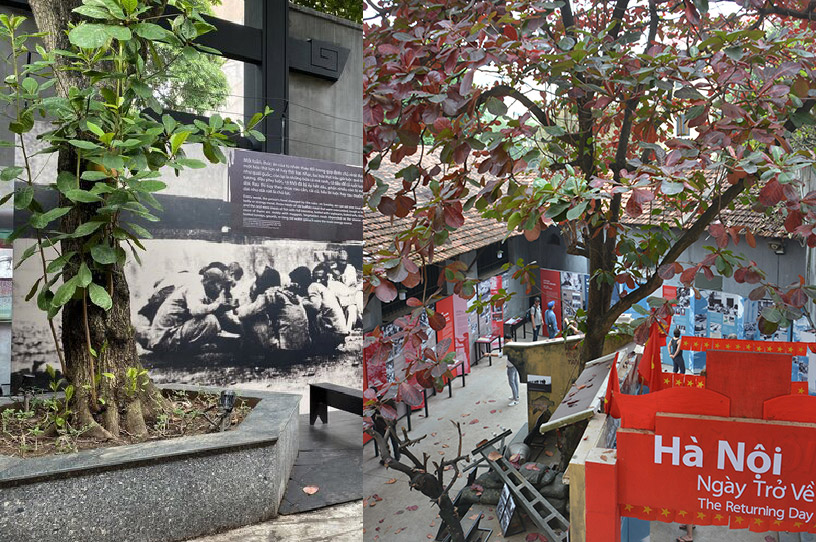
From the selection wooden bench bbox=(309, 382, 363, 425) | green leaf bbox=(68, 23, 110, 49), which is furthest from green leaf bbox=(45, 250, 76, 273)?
wooden bench bbox=(309, 382, 363, 425)

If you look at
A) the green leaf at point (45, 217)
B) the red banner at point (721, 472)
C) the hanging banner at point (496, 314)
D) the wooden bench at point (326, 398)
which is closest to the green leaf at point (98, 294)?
the green leaf at point (45, 217)

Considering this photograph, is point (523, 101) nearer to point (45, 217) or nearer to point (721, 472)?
point (721, 472)

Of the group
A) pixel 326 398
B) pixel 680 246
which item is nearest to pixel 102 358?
pixel 326 398

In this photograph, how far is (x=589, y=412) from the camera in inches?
33.6

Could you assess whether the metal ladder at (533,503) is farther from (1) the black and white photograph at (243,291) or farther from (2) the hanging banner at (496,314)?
(1) the black and white photograph at (243,291)

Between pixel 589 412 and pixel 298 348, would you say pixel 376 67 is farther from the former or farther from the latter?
pixel 298 348

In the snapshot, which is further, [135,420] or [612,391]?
[135,420]

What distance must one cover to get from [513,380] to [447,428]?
0.41 ft

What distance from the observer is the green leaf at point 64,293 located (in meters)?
1.53

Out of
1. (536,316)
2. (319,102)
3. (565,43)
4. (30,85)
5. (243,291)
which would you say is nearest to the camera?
(565,43)

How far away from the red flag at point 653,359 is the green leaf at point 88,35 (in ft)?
3.48

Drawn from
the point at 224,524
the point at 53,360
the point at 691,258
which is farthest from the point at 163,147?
the point at 691,258

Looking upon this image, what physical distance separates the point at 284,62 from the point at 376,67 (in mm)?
911

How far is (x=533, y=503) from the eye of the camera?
0.86 m
